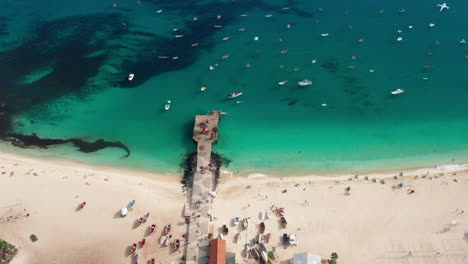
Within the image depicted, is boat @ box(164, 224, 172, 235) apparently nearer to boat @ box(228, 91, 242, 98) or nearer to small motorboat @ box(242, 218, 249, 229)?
small motorboat @ box(242, 218, 249, 229)

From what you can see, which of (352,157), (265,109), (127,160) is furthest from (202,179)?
(352,157)

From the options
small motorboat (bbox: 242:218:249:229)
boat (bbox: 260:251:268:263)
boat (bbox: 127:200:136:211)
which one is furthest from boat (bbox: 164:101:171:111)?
boat (bbox: 260:251:268:263)

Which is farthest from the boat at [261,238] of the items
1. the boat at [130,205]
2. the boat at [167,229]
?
the boat at [130,205]

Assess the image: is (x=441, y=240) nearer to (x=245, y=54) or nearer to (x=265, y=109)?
(x=265, y=109)

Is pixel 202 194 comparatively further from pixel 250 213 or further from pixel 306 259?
pixel 306 259

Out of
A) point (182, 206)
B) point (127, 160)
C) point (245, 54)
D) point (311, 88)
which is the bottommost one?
point (182, 206)

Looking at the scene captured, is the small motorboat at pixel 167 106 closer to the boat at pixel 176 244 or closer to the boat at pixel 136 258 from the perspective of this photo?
the boat at pixel 176 244

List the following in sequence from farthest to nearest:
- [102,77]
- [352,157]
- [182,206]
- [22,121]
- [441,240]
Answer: [102,77], [22,121], [352,157], [182,206], [441,240]
